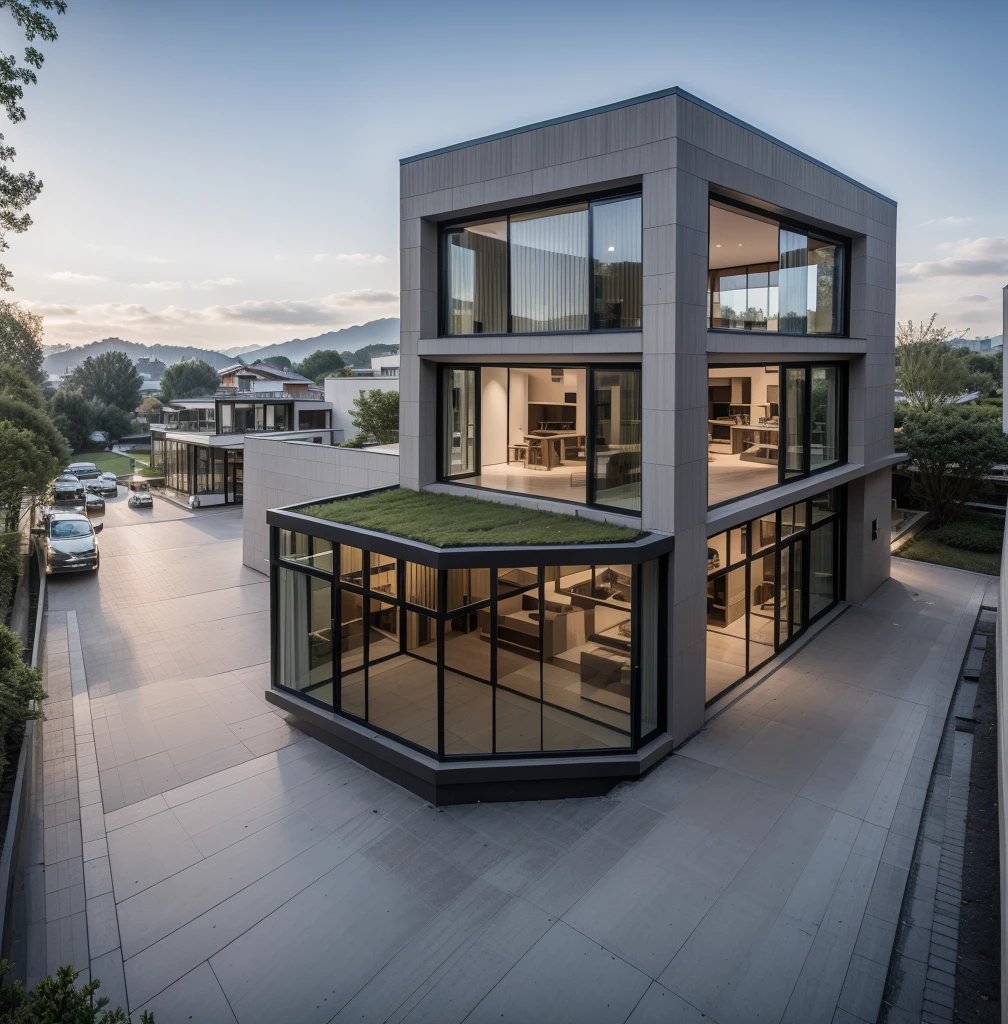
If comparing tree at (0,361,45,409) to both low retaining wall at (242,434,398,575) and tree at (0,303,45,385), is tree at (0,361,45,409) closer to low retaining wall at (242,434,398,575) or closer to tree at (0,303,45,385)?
low retaining wall at (242,434,398,575)

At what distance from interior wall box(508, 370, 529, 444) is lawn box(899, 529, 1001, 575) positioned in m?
13.5

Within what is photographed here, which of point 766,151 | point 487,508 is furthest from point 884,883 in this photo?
point 766,151

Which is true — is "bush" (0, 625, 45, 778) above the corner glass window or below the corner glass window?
below

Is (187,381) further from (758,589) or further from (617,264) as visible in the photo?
(617,264)

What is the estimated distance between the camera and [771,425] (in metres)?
14.0

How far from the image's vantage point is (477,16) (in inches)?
582

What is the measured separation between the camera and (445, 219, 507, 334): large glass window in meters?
11.2

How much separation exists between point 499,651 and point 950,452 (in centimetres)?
2019

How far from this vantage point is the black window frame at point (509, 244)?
9.61 meters

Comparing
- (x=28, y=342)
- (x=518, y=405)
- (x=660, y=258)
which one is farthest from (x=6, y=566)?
(x=28, y=342)

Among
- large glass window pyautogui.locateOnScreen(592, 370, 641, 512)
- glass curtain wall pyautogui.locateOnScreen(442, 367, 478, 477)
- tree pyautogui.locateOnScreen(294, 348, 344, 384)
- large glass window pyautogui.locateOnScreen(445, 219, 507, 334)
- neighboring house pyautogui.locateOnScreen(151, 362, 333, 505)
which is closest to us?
large glass window pyautogui.locateOnScreen(592, 370, 641, 512)

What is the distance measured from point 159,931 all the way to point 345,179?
2324 centimetres

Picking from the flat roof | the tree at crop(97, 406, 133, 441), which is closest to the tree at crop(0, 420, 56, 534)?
the flat roof

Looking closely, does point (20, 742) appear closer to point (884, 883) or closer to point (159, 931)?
point (159, 931)
